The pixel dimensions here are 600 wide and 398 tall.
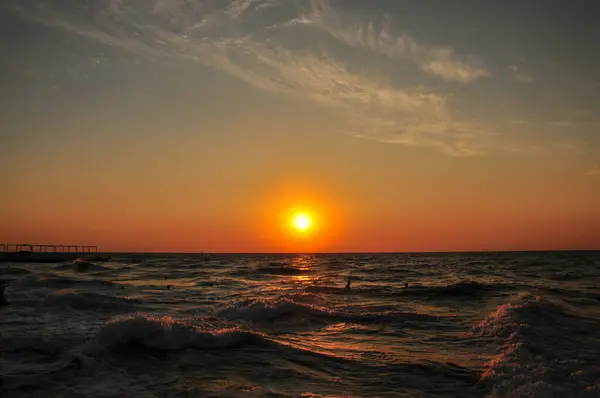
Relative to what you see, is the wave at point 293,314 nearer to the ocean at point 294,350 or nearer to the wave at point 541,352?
the ocean at point 294,350

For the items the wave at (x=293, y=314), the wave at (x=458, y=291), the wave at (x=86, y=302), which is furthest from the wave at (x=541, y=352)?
the wave at (x=86, y=302)

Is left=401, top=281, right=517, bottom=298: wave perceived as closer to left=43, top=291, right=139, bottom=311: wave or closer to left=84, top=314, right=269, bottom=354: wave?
left=43, top=291, right=139, bottom=311: wave

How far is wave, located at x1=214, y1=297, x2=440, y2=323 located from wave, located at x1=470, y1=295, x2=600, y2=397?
11.9 feet

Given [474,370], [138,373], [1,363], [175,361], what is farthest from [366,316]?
[1,363]

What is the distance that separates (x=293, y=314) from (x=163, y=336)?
7.75 metres

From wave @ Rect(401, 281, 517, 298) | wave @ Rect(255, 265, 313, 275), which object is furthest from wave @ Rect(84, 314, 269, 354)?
wave @ Rect(255, 265, 313, 275)

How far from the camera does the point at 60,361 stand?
37.8 ft

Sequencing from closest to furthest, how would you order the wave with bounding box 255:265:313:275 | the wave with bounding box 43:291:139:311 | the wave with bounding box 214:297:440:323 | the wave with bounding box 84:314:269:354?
the wave with bounding box 84:314:269:354, the wave with bounding box 214:297:440:323, the wave with bounding box 43:291:139:311, the wave with bounding box 255:265:313:275

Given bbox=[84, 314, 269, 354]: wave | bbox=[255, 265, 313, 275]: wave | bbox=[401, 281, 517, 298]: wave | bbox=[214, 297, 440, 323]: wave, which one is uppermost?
bbox=[84, 314, 269, 354]: wave

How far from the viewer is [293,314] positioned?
20.8 metres

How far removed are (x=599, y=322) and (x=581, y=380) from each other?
1088cm

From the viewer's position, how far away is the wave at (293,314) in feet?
64.9

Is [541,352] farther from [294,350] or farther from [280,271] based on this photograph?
[280,271]

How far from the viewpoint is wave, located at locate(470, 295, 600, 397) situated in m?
9.44
